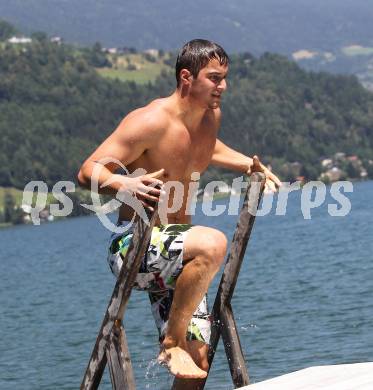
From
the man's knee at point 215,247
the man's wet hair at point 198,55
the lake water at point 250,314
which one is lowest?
the lake water at point 250,314

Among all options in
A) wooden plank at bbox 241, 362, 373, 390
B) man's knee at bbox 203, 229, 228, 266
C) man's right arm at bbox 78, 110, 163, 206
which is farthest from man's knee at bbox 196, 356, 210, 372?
man's right arm at bbox 78, 110, 163, 206

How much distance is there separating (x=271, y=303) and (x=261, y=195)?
30969 mm

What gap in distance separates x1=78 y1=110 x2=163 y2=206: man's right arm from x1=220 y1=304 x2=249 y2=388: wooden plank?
150cm

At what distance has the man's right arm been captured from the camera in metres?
8.08

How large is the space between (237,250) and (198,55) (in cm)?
160

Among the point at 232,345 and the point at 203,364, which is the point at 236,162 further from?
the point at 203,364

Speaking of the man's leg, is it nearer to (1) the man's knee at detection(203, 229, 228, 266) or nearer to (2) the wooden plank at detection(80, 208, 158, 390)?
(1) the man's knee at detection(203, 229, 228, 266)

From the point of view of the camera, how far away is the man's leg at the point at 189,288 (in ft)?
26.9

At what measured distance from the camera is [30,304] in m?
54.8

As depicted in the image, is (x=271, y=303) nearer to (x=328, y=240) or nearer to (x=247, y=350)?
(x=247, y=350)

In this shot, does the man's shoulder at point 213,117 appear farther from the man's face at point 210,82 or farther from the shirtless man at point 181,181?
the man's face at point 210,82

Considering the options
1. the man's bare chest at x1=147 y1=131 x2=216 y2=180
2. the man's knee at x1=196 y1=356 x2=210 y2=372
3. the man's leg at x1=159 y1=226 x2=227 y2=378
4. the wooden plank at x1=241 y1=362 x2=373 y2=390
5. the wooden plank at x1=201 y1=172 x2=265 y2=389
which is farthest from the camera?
the wooden plank at x1=201 y1=172 x2=265 y2=389

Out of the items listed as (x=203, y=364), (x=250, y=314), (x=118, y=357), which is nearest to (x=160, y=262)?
(x=118, y=357)

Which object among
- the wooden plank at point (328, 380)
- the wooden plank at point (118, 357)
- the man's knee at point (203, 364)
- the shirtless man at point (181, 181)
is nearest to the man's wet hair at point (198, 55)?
the shirtless man at point (181, 181)
